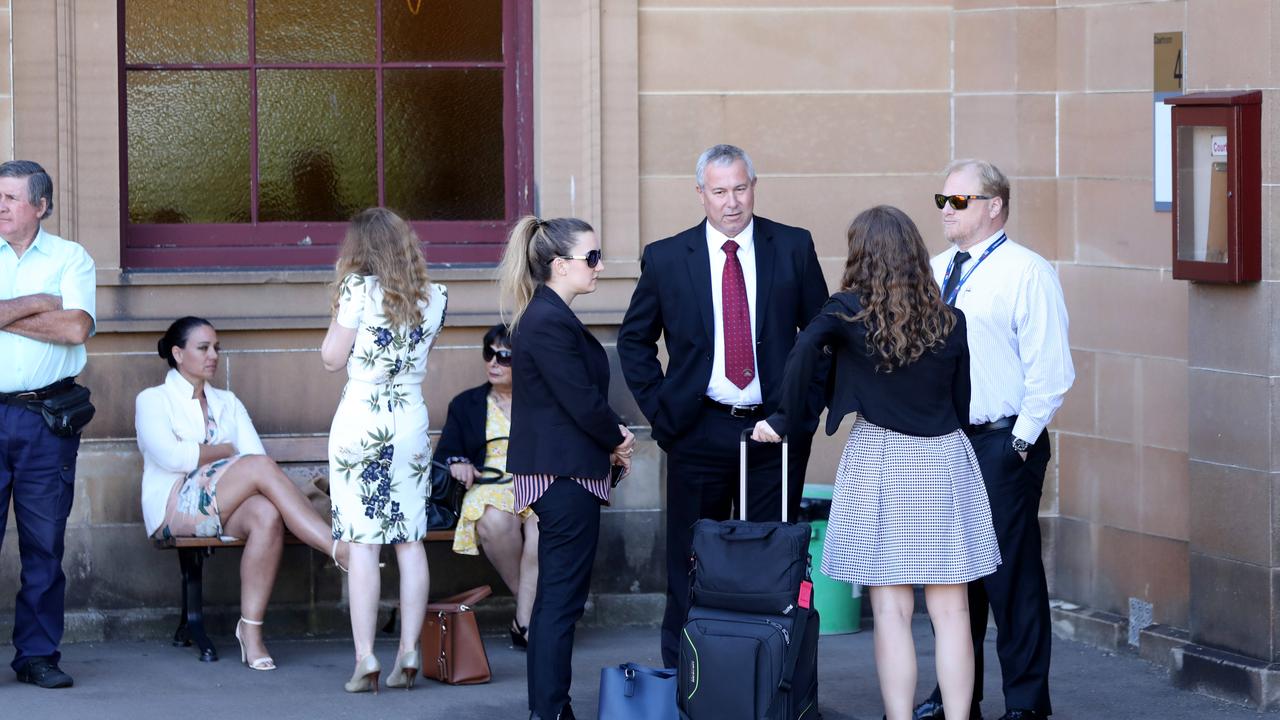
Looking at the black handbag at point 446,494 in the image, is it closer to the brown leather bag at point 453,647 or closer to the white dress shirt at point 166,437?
the brown leather bag at point 453,647

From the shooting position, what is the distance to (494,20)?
766 centimetres

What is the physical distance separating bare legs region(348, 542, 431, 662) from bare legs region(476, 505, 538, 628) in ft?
2.06

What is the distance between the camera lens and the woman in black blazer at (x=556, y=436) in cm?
563

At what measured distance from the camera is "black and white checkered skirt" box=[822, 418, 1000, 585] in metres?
5.41

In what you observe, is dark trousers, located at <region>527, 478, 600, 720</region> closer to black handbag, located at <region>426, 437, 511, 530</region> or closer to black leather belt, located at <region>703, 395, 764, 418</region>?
black leather belt, located at <region>703, 395, 764, 418</region>

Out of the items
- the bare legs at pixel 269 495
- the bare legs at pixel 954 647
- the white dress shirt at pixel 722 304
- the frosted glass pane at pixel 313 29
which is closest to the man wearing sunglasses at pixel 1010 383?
the bare legs at pixel 954 647

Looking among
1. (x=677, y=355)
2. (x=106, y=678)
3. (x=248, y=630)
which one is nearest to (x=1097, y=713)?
(x=677, y=355)

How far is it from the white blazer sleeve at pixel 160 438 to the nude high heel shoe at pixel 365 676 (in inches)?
46.3

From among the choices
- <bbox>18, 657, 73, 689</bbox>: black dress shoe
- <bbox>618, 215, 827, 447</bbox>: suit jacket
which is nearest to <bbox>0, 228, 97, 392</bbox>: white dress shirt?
<bbox>18, 657, 73, 689</bbox>: black dress shoe

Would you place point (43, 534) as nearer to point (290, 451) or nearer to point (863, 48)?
point (290, 451)

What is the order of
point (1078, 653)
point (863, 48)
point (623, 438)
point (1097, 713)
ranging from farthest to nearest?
point (863, 48) < point (1078, 653) < point (1097, 713) < point (623, 438)

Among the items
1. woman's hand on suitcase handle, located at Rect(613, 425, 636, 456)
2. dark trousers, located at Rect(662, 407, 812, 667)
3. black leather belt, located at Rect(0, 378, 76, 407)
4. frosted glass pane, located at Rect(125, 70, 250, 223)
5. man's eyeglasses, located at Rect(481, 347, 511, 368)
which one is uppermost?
frosted glass pane, located at Rect(125, 70, 250, 223)

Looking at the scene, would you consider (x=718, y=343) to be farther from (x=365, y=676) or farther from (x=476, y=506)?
(x=365, y=676)

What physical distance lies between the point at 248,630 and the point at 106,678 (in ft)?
1.81
